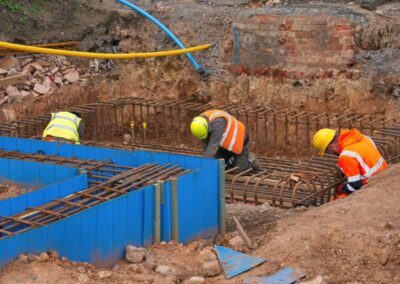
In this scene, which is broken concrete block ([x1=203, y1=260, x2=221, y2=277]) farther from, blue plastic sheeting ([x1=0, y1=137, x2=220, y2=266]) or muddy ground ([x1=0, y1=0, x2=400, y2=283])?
blue plastic sheeting ([x1=0, y1=137, x2=220, y2=266])

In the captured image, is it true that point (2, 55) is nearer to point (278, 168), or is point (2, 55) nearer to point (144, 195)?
point (278, 168)

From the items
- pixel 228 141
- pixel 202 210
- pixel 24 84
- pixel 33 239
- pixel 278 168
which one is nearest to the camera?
pixel 33 239

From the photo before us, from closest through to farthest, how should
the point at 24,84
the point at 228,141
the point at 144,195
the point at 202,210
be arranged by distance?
1. the point at 144,195
2. the point at 202,210
3. the point at 228,141
4. the point at 24,84

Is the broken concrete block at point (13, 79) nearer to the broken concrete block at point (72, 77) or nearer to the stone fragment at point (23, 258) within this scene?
the broken concrete block at point (72, 77)

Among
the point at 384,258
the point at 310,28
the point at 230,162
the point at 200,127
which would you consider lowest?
the point at 230,162

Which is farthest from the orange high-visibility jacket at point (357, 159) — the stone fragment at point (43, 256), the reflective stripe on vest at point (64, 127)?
the stone fragment at point (43, 256)

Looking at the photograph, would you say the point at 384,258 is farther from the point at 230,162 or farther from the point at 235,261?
the point at 230,162

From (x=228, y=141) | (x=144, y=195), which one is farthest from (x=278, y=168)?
(x=144, y=195)

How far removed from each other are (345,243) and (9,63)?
998 centimetres

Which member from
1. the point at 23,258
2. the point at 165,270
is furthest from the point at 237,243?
the point at 23,258

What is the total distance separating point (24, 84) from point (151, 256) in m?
8.54

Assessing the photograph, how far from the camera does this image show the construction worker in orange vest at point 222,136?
11078mm

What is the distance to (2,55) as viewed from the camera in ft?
52.3

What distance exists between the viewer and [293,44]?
584 inches
